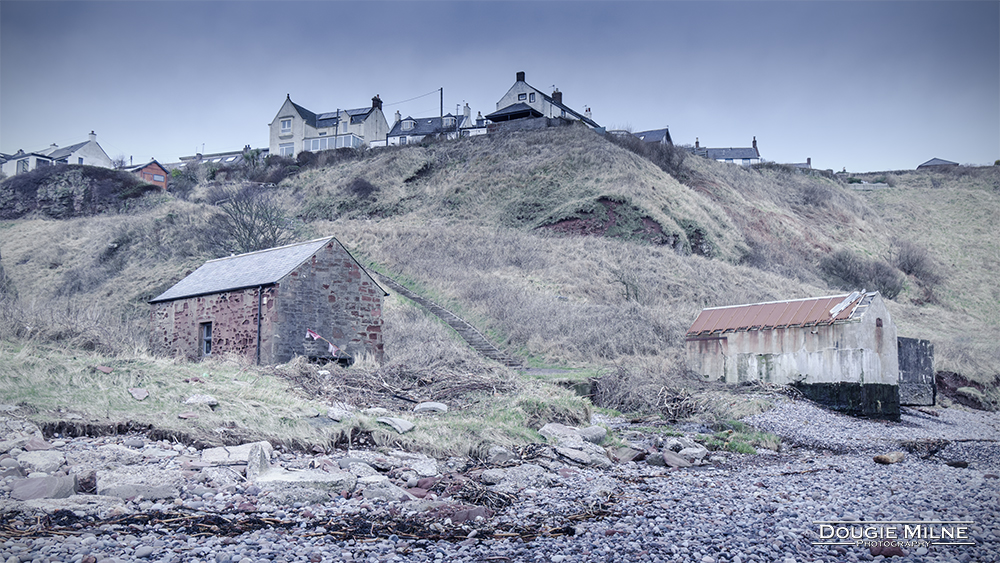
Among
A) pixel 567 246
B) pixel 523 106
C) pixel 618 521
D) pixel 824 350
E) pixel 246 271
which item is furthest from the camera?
pixel 523 106

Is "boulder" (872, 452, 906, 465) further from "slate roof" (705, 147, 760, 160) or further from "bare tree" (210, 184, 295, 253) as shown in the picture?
"slate roof" (705, 147, 760, 160)

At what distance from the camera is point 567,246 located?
39438mm

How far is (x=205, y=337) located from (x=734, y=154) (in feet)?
251

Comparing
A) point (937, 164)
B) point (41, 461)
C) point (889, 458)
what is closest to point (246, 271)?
point (41, 461)

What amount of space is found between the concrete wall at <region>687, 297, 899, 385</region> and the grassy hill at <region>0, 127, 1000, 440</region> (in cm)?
200

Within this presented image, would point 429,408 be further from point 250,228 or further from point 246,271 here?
point 250,228

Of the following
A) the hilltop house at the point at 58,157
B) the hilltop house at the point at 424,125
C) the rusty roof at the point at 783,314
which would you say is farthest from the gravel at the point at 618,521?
the hilltop house at the point at 58,157

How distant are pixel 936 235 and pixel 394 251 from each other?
51.8 meters

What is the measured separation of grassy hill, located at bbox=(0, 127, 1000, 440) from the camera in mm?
26250

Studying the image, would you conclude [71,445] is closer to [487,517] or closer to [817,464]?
[487,517]

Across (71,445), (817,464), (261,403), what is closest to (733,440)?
(817,464)

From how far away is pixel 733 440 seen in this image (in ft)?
43.3

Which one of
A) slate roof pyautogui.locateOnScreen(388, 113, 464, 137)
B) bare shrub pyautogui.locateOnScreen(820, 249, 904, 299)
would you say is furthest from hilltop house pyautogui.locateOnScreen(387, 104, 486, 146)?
bare shrub pyautogui.locateOnScreen(820, 249, 904, 299)

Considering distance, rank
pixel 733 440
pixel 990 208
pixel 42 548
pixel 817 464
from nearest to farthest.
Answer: pixel 42 548 < pixel 817 464 < pixel 733 440 < pixel 990 208
